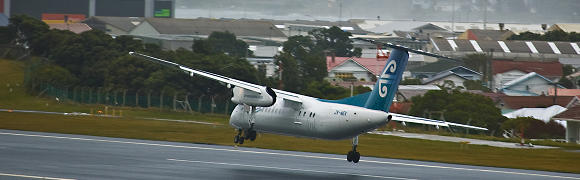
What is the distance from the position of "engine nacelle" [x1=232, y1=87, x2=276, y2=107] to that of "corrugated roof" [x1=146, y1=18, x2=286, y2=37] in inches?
3575

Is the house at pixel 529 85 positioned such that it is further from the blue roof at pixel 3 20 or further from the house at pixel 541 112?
the blue roof at pixel 3 20

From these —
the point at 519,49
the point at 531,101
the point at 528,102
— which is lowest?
the point at 528,102

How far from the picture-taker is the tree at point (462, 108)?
81.2 meters

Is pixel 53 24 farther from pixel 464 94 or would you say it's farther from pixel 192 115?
pixel 464 94

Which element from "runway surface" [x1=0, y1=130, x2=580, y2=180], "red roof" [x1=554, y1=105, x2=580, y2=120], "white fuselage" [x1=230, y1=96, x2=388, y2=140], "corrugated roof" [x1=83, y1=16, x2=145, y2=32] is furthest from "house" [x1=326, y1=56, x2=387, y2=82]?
"white fuselage" [x1=230, y1=96, x2=388, y2=140]

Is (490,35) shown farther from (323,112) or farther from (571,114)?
(323,112)

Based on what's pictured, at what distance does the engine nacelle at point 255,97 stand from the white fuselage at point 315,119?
40.8 inches

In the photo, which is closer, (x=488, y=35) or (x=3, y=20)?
(x=3, y=20)

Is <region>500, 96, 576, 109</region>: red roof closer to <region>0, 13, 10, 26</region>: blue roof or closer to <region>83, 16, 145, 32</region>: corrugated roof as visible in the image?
<region>83, 16, 145, 32</region>: corrugated roof

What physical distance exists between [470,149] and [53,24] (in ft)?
310

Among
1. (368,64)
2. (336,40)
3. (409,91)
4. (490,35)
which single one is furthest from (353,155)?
(490,35)

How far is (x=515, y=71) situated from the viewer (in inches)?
4405

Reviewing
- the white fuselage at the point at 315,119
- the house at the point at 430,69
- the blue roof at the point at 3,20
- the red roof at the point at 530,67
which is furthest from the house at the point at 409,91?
the blue roof at the point at 3,20

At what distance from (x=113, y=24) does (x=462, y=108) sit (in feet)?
234
